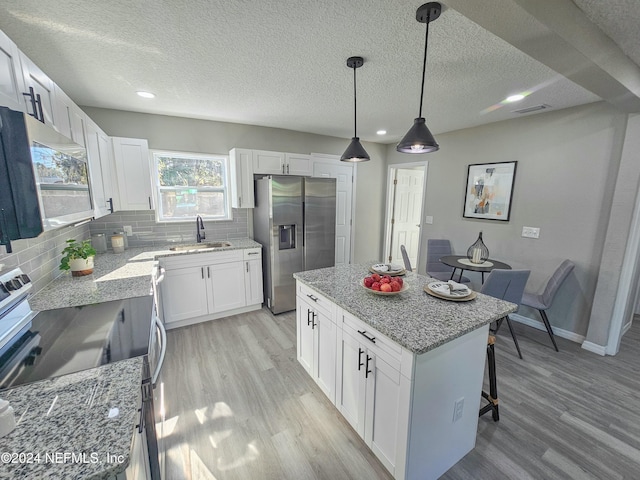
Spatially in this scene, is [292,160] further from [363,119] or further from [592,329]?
[592,329]

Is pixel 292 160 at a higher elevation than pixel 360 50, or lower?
lower

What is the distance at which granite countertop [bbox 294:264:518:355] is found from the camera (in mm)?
1263

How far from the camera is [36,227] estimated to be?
37.9 inches

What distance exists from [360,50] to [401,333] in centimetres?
175

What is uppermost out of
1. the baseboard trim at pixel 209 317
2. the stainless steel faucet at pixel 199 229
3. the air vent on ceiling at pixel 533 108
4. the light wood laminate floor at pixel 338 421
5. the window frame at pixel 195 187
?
the air vent on ceiling at pixel 533 108

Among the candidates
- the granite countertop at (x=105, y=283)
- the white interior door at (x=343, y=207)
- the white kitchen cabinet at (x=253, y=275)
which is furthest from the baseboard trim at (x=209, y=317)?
the white interior door at (x=343, y=207)

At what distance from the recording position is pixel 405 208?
5105mm

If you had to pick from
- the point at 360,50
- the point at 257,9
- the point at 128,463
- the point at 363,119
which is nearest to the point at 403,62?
the point at 360,50

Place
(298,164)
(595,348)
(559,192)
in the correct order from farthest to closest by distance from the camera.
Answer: (298,164) < (559,192) < (595,348)

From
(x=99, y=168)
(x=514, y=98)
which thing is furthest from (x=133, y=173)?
(x=514, y=98)

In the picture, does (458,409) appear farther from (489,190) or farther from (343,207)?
(343,207)

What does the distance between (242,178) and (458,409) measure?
3.15 meters

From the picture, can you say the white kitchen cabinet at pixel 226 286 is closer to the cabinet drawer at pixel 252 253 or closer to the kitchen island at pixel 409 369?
the cabinet drawer at pixel 252 253

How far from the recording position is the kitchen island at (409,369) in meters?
1.27
